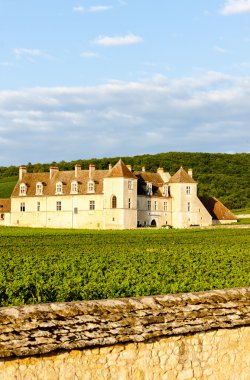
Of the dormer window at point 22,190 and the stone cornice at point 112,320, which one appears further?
the dormer window at point 22,190

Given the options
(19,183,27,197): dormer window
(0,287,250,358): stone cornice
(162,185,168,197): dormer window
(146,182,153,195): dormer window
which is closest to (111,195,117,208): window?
(146,182,153,195): dormer window

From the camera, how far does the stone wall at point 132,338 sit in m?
7.69

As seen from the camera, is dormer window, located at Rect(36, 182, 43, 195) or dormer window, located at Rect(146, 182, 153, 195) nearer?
dormer window, located at Rect(146, 182, 153, 195)

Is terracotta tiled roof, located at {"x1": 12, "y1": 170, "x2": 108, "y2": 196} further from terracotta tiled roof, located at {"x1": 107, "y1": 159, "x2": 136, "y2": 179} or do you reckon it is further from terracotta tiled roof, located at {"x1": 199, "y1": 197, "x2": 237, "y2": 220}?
terracotta tiled roof, located at {"x1": 199, "y1": 197, "x2": 237, "y2": 220}

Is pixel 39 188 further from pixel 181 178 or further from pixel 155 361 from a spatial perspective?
pixel 155 361

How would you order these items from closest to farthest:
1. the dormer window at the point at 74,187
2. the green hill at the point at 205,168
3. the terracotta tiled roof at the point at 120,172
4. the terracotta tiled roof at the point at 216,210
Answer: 1. the terracotta tiled roof at the point at 120,172
2. the dormer window at the point at 74,187
3. the terracotta tiled roof at the point at 216,210
4. the green hill at the point at 205,168

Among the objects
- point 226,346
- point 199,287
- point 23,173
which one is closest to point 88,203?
point 23,173

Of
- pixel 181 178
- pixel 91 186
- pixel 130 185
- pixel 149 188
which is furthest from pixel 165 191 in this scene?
pixel 91 186

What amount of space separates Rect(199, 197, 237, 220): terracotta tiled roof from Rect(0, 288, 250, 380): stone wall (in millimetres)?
83505

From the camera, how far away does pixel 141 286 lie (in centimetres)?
1577

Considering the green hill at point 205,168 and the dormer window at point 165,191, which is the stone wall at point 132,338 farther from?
the green hill at point 205,168

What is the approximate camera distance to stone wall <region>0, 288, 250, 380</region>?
303 inches

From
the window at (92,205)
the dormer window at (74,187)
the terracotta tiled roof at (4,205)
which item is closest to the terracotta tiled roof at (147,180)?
the window at (92,205)

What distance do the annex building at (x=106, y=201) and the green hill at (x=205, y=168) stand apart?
30.4 m
